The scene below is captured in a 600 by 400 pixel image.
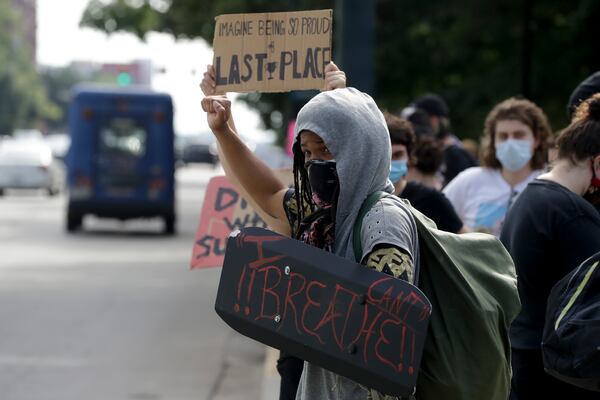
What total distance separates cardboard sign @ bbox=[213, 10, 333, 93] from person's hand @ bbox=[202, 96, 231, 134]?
2.09 feet

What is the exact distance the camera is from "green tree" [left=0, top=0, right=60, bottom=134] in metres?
106

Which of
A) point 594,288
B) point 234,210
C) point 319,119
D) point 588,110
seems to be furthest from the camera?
point 234,210

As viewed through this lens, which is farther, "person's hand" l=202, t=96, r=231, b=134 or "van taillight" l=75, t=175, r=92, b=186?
"van taillight" l=75, t=175, r=92, b=186

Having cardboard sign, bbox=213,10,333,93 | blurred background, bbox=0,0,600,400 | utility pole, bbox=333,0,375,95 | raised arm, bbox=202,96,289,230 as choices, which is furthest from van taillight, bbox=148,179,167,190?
raised arm, bbox=202,96,289,230

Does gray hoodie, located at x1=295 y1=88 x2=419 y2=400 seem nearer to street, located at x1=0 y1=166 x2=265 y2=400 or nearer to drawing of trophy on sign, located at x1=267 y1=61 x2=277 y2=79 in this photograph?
drawing of trophy on sign, located at x1=267 y1=61 x2=277 y2=79

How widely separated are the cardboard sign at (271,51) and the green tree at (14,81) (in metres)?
101

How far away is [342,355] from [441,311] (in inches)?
14.1

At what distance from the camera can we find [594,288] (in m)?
3.99

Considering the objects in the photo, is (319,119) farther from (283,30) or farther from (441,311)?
(283,30)

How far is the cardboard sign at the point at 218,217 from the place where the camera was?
22.0 ft

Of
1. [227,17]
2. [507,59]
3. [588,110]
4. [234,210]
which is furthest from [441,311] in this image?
[507,59]

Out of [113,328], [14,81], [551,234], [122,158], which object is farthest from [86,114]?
[14,81]

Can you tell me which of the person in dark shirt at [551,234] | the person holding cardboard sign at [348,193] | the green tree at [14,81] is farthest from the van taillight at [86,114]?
the green tree at [14,81]

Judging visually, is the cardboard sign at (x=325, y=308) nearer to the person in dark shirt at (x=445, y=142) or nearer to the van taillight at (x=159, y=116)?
the person in dark shirt at (x=445, y=142)
